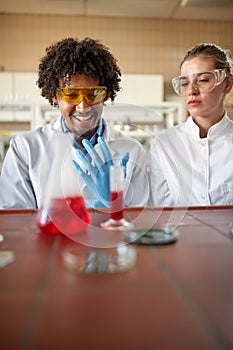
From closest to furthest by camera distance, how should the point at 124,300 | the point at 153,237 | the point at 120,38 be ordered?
the point at 124,300
the point at 153,237
the point at 120,38

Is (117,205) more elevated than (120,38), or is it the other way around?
(120,38)

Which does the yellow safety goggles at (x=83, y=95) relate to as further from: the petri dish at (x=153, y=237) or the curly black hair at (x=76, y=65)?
the petri dish at (x=153, y=237)

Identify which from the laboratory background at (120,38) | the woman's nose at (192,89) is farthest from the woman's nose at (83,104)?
the laboratory background at (120,38)

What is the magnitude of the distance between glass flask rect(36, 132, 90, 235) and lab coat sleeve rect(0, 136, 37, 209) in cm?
64

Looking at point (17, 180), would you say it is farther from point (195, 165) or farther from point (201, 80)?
point (201, 80)

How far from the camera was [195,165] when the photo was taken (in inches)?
59.1

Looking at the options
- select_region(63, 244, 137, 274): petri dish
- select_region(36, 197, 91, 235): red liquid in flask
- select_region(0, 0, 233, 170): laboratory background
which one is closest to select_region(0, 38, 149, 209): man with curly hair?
select_region(36, 197, 91, 235): red liquid in flask

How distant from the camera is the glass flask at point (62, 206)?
26.2 inches

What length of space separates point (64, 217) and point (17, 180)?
77 cm

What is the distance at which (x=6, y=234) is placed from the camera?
0.67 meters

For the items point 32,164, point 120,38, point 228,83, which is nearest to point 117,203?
point 32,164

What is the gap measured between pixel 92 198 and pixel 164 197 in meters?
0.33

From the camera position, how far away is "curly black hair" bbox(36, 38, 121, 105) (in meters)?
1.34

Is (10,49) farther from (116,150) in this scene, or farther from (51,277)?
(51,277)
